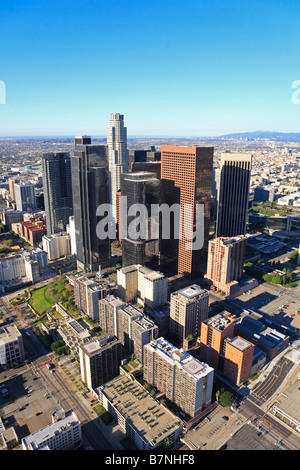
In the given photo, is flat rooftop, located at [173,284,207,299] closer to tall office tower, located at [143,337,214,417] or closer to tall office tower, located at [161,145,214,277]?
tall office tower, located at [143,337,214,417]

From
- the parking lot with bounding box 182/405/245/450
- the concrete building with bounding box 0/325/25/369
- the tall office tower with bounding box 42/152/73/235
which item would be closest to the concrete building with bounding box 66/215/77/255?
the tall office tower with bounding box 42/152/73/235

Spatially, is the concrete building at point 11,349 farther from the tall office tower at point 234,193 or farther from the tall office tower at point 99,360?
the tall office tower at point 234,193

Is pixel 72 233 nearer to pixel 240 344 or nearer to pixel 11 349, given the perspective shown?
pixel 11 349

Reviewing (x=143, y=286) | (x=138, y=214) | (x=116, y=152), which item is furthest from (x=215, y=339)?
(x=116, y=152)

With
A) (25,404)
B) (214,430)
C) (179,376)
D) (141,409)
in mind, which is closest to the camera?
(214,430)

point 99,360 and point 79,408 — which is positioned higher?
point 99,360

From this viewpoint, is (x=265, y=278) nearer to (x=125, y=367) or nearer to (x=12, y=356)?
(x=125, y=367)
